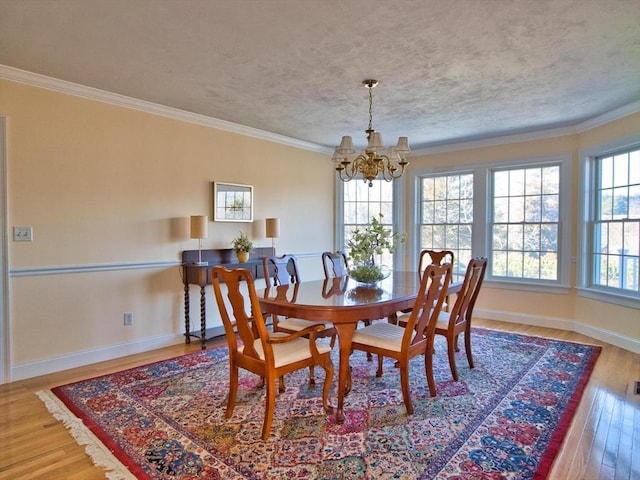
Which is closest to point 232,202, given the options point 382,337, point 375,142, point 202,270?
point 202,270

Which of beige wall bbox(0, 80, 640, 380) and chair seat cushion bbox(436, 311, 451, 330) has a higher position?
beige wall bbox(0, 80, 640, 380)

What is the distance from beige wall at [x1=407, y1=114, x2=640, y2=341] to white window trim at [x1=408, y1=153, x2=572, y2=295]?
0.05 meters

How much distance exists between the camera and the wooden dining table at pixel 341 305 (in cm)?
239

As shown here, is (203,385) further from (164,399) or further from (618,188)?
(618,188)

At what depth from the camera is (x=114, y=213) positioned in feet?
12.1

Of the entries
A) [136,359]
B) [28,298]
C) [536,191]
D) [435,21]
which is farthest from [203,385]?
[536,191]

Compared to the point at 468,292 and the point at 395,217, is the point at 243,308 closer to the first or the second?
the point at 468,292

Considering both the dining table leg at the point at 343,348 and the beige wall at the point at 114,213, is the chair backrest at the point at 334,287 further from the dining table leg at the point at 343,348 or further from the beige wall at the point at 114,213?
the beige wall at the point at 114,213

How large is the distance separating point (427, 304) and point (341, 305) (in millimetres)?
Answer: 627

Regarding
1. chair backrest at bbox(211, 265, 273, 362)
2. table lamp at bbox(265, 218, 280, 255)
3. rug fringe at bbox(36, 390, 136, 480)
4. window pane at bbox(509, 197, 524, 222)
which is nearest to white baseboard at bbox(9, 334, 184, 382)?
rug fringe at bbox(36, 390, 136, 480)

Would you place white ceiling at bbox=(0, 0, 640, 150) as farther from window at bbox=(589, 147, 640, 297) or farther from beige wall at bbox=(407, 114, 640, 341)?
window at bbox=(589, 147, 640, 297)

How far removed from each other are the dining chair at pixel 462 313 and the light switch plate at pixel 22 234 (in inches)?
137

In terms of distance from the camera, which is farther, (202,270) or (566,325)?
(566,325)

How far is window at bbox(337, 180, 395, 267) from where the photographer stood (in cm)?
621
